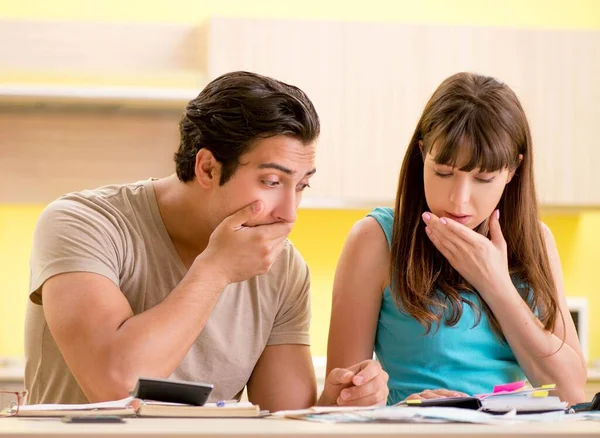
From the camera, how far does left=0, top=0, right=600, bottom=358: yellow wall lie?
13.1 feet

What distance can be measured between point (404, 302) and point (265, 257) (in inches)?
12.6

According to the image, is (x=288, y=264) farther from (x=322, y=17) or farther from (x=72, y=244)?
(x=322, y=17)

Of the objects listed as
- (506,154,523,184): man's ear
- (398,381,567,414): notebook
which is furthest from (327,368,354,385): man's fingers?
(506,154,523,184): man's ear

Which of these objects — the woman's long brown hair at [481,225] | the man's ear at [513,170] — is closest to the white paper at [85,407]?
the woman's long brown hair at [481,225]

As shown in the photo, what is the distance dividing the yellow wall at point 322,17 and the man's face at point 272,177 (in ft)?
7.84

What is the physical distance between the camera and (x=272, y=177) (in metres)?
1.74

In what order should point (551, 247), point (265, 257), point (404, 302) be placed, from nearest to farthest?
point (265, 257) → point (404, 302) → point (551, 247)

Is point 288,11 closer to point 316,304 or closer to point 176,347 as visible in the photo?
point 316,304

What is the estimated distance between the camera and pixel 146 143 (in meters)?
4.01

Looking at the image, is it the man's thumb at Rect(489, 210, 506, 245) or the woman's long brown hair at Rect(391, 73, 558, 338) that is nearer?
the woman's long brown hair at Rect(391, 73, 558, 338)

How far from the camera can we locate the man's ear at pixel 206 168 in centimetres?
180

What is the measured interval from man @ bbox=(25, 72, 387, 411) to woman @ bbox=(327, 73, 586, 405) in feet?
0.48

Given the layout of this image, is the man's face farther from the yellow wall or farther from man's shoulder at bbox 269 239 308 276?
the yellow wall

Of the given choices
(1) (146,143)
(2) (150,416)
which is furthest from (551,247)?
(1) (146,143)
